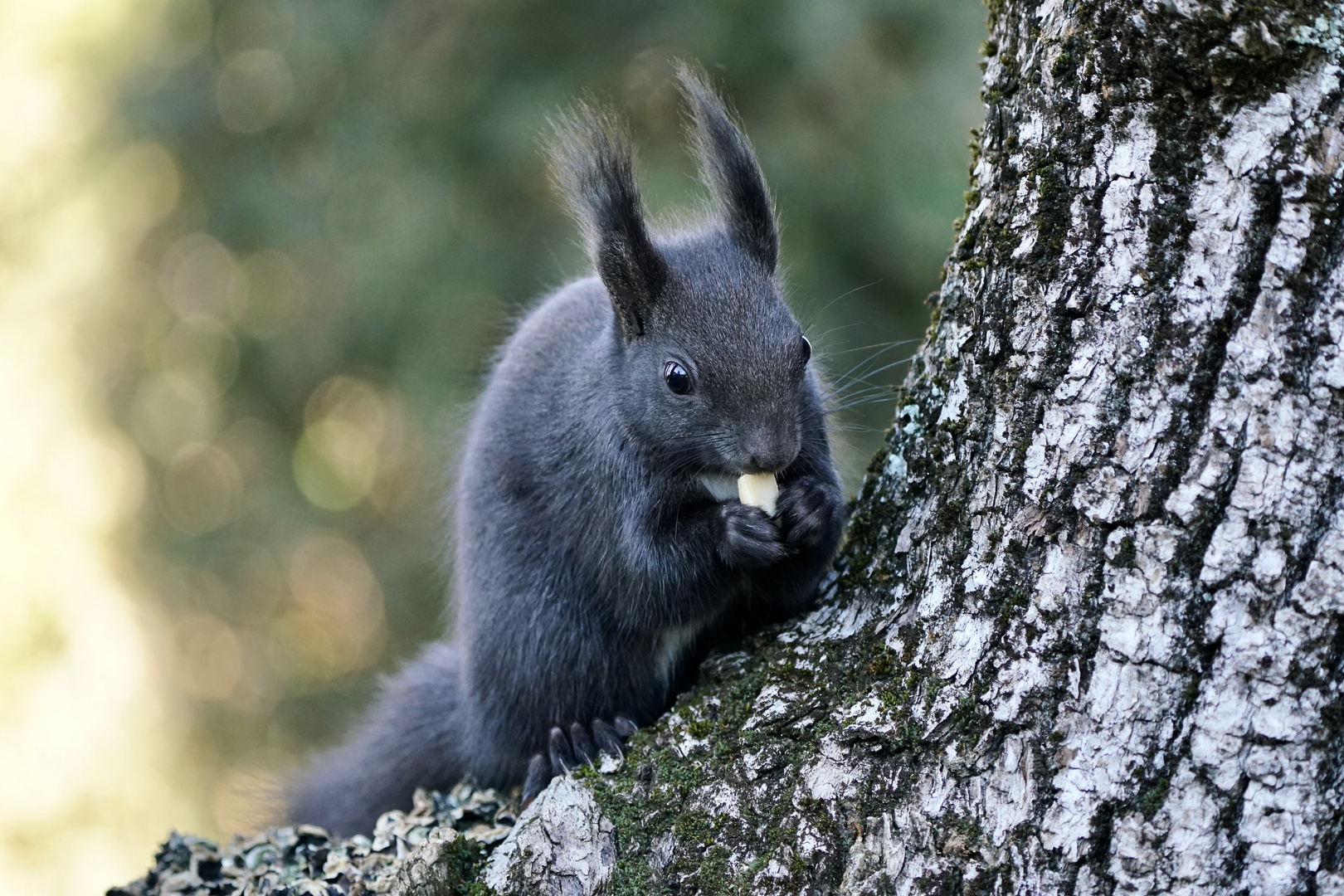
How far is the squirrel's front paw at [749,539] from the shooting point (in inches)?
95.1

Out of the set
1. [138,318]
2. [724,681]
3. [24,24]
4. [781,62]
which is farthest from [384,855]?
[24,24]

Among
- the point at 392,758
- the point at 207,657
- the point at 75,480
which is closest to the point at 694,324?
the point at 392,758

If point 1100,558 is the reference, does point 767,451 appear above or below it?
above

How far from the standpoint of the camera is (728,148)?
2729 millimetres

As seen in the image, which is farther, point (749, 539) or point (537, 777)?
point (537, 777)

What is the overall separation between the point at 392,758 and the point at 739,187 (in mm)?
1799

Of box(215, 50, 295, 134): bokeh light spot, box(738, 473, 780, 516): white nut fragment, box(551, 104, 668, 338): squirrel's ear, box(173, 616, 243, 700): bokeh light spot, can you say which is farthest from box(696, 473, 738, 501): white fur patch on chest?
box(173, 616, 243, 700): bokeh light spot

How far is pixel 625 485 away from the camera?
270cm

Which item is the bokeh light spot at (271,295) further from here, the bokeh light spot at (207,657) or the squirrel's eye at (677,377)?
the squirrel's eye at (677,377)

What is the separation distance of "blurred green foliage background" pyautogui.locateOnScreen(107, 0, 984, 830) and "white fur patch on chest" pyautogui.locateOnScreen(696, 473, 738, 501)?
2.05 ft

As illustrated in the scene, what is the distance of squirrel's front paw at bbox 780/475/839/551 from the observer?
2.46m

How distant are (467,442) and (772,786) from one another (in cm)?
172

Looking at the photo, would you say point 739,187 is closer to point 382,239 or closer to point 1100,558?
point 1100,558

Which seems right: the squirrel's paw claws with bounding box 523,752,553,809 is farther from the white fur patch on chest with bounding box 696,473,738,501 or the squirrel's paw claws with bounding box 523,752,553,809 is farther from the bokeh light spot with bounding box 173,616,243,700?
the bokeh light spot with bounding box 173,616,243,700
